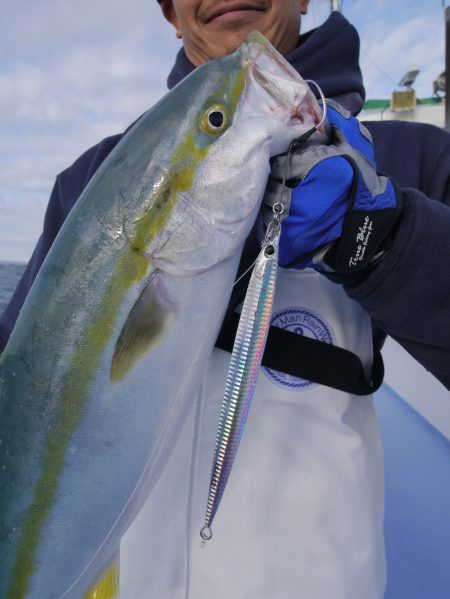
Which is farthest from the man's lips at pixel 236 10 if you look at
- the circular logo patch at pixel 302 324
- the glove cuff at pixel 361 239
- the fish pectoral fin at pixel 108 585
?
the fish pectoral fin at pixel 108 585

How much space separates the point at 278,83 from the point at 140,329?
678 mm

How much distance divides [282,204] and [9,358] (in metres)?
0.80

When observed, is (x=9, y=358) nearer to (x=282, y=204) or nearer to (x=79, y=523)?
(x=79, y=523)

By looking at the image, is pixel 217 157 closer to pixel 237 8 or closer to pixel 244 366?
pixel 244 366

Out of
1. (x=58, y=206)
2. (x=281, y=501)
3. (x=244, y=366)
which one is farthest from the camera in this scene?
(x=58, y=206)

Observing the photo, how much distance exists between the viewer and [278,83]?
1.10m

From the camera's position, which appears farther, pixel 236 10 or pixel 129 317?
pixel 236 10

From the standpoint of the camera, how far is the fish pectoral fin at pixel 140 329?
1.12m

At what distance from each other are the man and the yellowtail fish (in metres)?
0.16

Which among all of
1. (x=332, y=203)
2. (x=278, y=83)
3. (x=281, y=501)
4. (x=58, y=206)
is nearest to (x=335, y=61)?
(x=278, y=83)

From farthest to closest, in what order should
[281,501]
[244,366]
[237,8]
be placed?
1. [237,8]
2. [281,501]
3. [244,366]

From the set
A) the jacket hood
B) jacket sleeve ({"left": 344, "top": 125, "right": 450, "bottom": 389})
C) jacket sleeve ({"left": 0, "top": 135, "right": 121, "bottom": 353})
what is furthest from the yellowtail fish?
jacket sleeve ({"left": 0, "top": 135, "right": 121, "bottom": 353})

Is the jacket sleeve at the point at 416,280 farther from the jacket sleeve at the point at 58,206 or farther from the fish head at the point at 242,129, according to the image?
the jacket sleeve at the point at 58,206

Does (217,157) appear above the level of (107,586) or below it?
above
